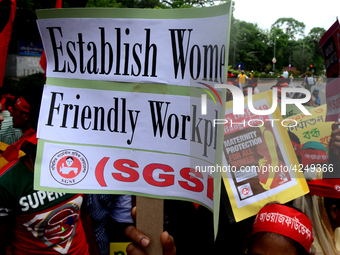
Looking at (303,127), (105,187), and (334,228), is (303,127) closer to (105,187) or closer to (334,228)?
(334,228)

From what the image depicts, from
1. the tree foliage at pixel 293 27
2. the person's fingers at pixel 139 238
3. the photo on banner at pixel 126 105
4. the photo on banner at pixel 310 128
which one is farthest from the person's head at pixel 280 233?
the tree foliage at pixel 293 27

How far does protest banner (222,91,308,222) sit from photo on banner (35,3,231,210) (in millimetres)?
477

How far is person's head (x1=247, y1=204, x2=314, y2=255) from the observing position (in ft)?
4.70

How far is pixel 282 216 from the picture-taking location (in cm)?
149

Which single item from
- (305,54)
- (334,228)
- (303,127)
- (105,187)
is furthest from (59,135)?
(305,54)

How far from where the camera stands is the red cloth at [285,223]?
57.1 inches

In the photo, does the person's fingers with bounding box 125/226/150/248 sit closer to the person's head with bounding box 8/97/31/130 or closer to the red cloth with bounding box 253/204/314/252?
the red cloth with bounding box 253/204/314/252

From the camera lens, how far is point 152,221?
1255mm

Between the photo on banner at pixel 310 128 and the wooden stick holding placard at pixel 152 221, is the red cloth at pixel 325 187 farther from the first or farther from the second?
the wooden stick holding placard at pixel 152 221

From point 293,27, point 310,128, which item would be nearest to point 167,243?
point 310,128

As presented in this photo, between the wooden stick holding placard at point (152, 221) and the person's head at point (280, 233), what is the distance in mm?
571

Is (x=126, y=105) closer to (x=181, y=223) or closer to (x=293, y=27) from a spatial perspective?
(x=181, y=223)

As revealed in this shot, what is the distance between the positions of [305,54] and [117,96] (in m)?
74.8

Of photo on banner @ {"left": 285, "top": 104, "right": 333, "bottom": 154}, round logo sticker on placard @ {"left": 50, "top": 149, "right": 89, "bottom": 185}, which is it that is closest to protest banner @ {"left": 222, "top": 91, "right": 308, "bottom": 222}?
round logo sticker on placard @ {"left": 50, "top": 149, "right": 89, "bottom": 185}
